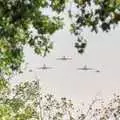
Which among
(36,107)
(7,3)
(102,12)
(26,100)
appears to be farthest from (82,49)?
(36,107)

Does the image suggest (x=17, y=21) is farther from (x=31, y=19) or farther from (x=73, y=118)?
(x=73, y=118)

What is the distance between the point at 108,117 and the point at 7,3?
82.4 ft

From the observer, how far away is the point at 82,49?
12.8 m

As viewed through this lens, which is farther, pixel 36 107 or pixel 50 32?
pixel 36 107

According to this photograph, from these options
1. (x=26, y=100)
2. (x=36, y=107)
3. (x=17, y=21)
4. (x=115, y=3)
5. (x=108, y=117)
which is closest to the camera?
(x=115, y=3)

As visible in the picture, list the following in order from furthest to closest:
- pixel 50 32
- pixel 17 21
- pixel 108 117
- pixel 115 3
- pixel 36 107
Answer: pixel 108 117
pixel 36 107
pixel 50 32
pixel 17 21
pixel 115 3

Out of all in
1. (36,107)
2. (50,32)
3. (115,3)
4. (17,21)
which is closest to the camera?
(115,3)

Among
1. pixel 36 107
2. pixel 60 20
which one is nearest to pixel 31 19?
pixel 60 20

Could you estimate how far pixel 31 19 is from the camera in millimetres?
13461

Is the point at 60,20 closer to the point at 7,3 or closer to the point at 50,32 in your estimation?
the point at 50,32

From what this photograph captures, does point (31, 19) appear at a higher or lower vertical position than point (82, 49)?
higher

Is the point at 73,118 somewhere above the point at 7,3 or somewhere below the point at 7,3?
below

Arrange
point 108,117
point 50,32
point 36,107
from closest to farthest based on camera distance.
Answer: point 50,32 < point 36,107 < point 108,117

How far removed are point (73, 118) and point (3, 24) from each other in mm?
24640
